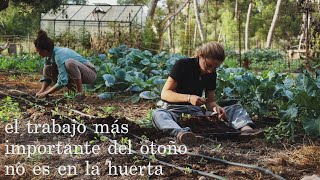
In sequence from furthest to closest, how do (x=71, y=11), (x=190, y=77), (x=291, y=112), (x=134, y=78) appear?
1. (x=71, y=11)
2. (x=134, y=78)
3. (x=190, y=77)
4. (x=291, y=112)

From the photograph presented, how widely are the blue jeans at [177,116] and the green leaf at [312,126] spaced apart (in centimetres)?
47

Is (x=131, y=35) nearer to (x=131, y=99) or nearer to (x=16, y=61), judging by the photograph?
(x=16, y=61)

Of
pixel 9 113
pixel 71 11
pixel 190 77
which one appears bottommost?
pixel 9 113

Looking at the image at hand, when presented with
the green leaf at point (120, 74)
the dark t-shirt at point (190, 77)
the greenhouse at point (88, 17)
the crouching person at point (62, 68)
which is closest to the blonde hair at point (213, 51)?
the dark t-shirt at point (190, 77)

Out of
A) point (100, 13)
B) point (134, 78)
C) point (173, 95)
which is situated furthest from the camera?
point (100, 13)

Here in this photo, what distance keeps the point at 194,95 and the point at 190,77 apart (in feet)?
0.86

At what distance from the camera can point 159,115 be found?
350 centimetres

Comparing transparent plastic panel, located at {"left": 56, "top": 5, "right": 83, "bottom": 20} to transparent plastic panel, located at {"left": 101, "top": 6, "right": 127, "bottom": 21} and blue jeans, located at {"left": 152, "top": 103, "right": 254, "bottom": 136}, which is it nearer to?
transparent plastic panel, located at {"left": 101, "top": 6, "right": 127, "bottom": 21}

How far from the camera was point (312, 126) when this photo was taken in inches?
128

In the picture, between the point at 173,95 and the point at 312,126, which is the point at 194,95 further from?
the point at 312,126

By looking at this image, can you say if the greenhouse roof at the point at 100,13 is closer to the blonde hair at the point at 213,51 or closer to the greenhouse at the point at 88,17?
the greenhouse at the point at 88,17

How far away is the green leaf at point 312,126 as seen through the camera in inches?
127

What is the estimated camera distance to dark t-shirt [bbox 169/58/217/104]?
3609mm

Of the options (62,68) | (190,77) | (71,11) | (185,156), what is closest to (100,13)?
(71,11)
